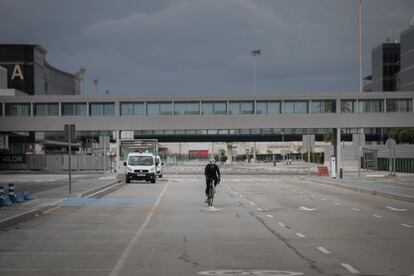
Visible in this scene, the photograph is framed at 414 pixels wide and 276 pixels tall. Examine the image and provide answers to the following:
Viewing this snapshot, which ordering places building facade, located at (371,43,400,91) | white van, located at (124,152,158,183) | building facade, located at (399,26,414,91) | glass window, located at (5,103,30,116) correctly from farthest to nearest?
building facade, located at (371,43,400,91), building facade, located at (399,26,414,91), glass window, located at (5,103,30,116), white van, located at (124,152,158,183)

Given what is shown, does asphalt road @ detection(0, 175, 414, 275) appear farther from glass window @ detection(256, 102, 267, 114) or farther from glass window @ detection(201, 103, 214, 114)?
glass window @ detection(256, 102, 267, 114)

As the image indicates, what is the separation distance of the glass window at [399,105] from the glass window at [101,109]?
28356 mm

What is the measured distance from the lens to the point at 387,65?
14925 cm

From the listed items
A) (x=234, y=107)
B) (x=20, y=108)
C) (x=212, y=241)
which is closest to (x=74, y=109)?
(x=20, y=108)

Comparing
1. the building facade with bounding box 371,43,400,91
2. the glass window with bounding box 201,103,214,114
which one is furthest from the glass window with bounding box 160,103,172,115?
the building facade with bounding box 371,43,400,91

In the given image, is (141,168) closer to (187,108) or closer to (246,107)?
(187,108)

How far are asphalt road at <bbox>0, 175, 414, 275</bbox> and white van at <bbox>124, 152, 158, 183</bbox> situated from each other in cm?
2371

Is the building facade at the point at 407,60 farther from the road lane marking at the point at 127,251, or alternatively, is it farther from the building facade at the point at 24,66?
the road lane marking at the point at 127,251

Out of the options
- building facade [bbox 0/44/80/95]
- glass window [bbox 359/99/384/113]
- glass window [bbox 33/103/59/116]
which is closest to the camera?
glass window [bbox 359/99/384/113]

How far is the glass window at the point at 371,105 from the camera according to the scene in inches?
2771

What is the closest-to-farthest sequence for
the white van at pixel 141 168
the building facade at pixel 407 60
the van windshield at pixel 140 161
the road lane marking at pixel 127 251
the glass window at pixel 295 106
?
1. the road lane marking at pixel 127 251
2. the white van at pixel 141 168
3. the van windshield at pixel 140 161
4. the glass window at pixel 295 106
5. the building facade at pixel 407 60

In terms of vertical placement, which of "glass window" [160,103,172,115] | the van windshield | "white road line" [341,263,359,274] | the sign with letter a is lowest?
"white road line" [341,263,359,274]

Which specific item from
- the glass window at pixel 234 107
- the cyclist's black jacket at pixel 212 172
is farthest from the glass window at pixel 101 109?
the cyclist's black jacket at pixel 212 172

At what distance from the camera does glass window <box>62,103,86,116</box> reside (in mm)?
71438
